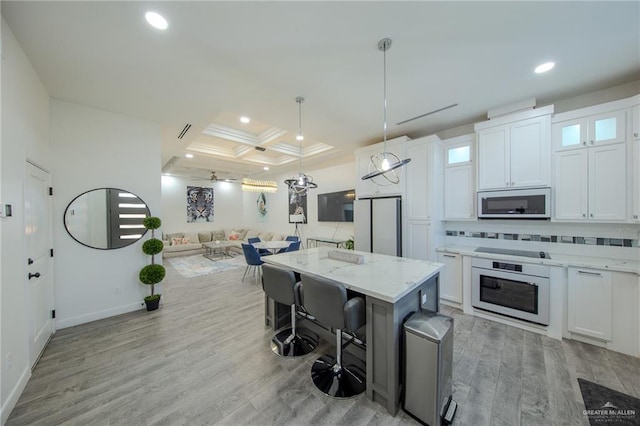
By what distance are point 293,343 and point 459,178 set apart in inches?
136

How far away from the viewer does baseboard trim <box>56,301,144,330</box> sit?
2852 mm

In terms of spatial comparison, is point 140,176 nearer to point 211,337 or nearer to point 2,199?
point 2,199

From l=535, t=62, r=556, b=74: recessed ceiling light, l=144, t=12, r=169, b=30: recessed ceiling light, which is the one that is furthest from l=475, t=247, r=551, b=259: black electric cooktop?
l=144, t=12, r=169, b=30: recessed ceiling light

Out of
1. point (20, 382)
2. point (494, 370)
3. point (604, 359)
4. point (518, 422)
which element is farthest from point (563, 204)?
point (20, 382)

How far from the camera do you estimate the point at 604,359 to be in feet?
7.23

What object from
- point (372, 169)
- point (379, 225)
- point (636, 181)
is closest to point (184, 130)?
point (372, 169)

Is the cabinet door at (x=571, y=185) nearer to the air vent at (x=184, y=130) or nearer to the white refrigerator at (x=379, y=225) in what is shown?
the white refrigerator at (x=379, y=225)

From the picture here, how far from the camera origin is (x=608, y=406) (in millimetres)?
1695

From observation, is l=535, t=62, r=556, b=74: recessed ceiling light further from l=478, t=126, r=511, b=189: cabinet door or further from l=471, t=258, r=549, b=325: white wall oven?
l=471, t=258, r=549, b=325: white wall oven

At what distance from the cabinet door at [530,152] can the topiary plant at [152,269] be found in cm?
520

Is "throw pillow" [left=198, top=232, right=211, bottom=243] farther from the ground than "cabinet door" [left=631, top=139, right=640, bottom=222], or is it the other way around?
"cabinet door" [left=631, top=139, right=640, bottom=222]

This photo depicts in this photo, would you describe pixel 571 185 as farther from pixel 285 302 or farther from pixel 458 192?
pixel 285 302

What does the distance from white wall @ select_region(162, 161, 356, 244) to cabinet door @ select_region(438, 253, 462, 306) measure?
249 centimetres

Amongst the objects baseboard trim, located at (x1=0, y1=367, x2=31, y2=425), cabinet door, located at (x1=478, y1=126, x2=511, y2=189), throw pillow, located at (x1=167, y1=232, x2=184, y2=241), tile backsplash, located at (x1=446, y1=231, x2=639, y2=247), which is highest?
cabinet door, located at (x1=478, y1=126, x2=511, y2=189)
